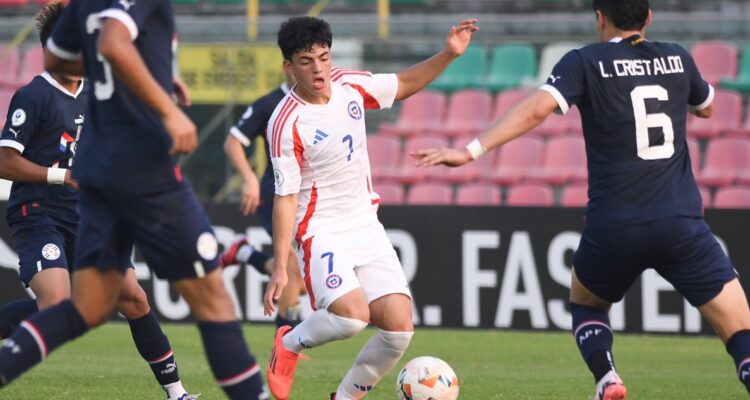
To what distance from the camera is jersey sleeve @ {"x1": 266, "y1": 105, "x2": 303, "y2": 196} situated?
7.12 meters

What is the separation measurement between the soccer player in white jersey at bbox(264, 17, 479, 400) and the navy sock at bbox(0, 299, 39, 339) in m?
1.75

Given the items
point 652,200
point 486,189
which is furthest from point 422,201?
point 652,200

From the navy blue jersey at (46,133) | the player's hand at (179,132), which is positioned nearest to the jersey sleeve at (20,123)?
the navy blue jersey at (46,133)

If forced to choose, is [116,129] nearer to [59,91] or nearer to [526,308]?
[59,91]

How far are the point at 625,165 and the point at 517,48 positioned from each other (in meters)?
11.1

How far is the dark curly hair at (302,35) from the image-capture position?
7.03 m

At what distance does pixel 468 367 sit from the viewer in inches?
405

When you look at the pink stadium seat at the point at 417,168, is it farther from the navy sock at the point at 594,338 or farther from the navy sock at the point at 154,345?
the navy sock at the point at 594,338

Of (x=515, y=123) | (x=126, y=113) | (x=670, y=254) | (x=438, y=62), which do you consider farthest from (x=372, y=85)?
(x=126, y=113)

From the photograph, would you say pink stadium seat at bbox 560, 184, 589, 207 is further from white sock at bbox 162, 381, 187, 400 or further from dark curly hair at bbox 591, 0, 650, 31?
dark curly hair at bbox 591, 0, 650, 31

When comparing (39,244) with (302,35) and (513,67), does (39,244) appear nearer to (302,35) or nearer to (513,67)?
(302,35)

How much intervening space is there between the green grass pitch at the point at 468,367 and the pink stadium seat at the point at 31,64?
6.10m

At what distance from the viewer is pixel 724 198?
14602 millimetres

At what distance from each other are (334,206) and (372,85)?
760 millimetres
